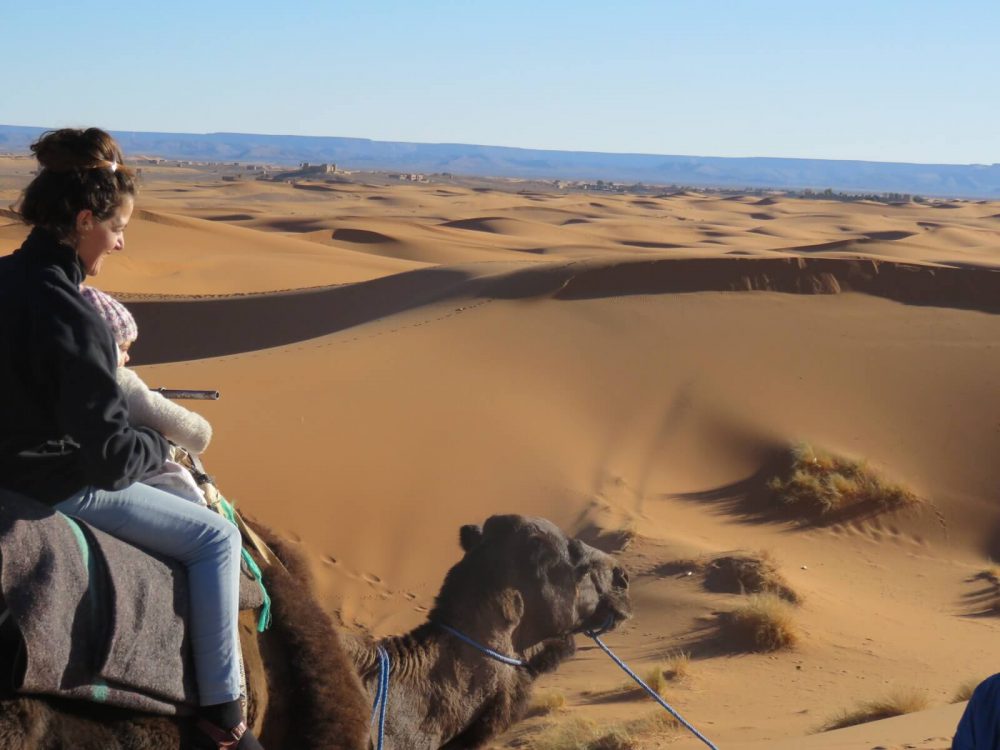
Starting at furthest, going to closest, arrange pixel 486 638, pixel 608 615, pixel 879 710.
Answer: pixel 879 710 → pixel 608 615 → pixel 486 638

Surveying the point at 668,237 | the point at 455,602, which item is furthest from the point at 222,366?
the point at 668,237

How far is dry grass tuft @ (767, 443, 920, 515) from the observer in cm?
1466

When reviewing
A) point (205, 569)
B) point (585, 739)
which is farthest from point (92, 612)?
point (585, 739)

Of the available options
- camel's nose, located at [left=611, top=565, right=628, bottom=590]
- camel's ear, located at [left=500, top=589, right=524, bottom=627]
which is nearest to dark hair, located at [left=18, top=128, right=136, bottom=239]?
camel's ear, located at [left=500, top=589, right=524, bottom=627]

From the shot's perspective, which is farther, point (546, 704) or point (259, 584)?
point (546, 704)

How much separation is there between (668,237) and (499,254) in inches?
578

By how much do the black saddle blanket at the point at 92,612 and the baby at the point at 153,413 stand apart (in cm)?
27

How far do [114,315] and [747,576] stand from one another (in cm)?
942

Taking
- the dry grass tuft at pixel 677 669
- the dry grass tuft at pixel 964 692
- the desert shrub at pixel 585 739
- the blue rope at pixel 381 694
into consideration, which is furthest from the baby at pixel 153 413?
the dry grass tuft at pixel 964 692

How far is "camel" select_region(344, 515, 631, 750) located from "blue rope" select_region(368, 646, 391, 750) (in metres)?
0.03

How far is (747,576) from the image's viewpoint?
1201 centimetres

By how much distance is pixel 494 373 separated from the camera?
1747 cm

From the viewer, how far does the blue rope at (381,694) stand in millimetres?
4562

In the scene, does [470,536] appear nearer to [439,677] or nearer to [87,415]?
[439,677]
